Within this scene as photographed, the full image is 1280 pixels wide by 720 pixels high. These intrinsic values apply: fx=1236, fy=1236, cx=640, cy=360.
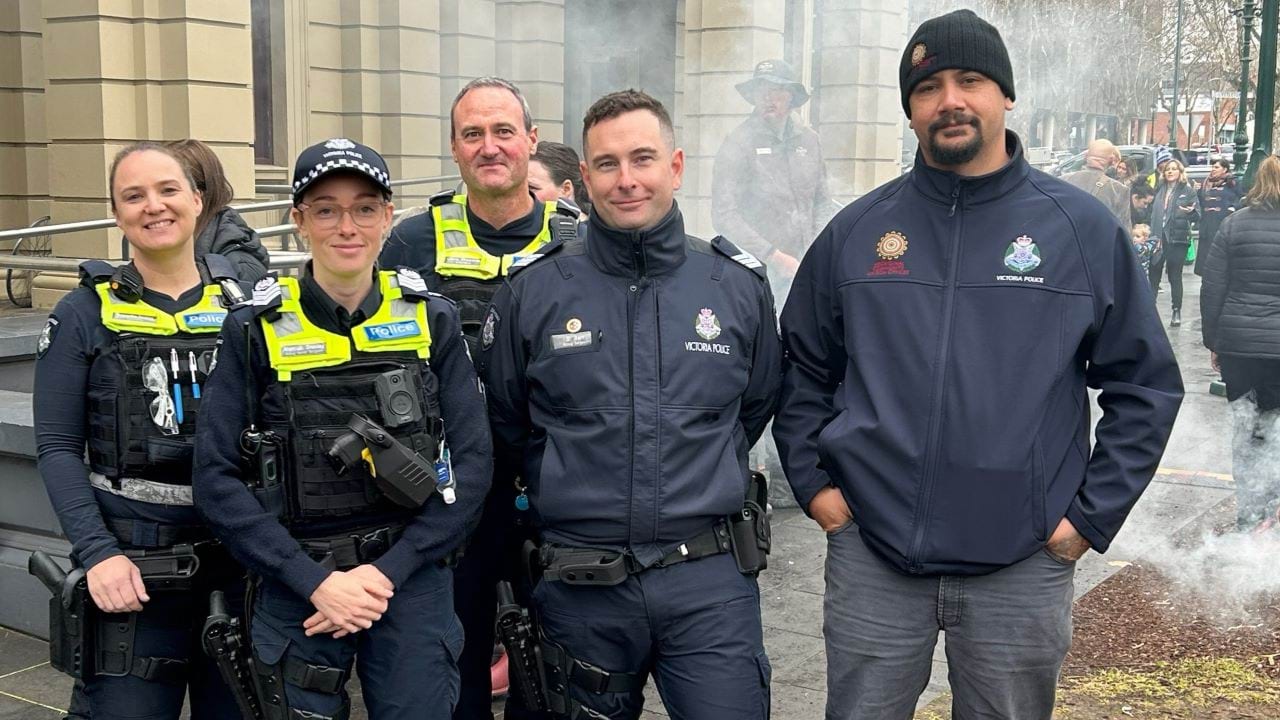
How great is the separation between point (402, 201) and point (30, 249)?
3.44 m

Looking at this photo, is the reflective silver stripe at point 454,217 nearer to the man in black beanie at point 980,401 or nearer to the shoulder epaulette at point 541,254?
the shoulder epaulette at point 541,254

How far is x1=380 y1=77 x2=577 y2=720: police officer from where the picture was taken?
11.2 ft

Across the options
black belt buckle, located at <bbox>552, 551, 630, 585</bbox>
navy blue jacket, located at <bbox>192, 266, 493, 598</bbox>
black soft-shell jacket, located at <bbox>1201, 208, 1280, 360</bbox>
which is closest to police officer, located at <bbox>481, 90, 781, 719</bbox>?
black belt buckle, located at <bbox>552, 551, 630, 585</bbox>

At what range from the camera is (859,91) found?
44.2ft

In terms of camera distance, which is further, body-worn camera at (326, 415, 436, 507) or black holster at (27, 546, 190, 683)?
black holster at (27, 546, 190, 683)

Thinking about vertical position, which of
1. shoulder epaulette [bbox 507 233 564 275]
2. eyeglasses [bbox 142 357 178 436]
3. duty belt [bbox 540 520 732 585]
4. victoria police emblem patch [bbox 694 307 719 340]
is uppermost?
shoulder epaulette [bbox 507 233 564 275]

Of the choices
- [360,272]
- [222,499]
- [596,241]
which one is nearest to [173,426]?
[222,499]

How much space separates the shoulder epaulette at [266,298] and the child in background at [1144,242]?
1241 cm

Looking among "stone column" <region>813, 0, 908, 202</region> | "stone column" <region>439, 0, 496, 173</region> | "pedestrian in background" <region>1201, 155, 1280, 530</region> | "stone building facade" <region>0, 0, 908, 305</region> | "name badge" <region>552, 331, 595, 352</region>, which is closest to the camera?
"name badge" <region>552, 331, 595, 352</region>

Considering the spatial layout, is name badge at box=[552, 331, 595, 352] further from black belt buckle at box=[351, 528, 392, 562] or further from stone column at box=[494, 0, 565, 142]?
stone column at box=[494, 0, 565, 142]

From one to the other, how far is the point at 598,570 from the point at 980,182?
1.24m

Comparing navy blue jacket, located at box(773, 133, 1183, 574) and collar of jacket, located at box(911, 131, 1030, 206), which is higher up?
collar of jacket, located at box(911, 131, 1030, 206)

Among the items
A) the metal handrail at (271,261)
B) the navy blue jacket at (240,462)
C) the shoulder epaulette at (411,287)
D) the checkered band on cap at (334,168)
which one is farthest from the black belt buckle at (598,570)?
the metal handrail at (271,261)

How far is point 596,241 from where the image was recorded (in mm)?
2984
